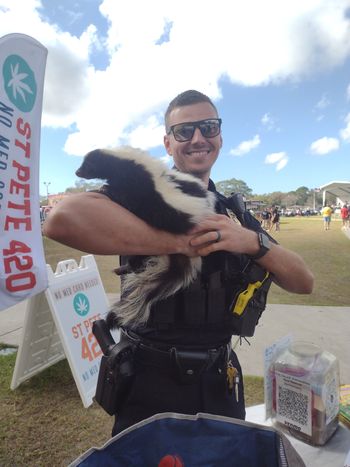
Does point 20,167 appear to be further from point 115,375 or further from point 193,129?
point 115,375

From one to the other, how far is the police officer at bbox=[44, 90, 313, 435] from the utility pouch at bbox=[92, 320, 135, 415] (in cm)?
3

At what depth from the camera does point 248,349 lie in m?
4.26

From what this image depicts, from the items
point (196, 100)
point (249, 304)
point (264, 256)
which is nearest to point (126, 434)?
Answer: point (249, 304)

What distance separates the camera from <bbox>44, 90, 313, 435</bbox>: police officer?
4.09 feet

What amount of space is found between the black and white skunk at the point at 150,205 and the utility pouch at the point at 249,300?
0.24 m

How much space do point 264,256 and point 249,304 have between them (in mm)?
235

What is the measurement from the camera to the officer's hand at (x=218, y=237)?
4.17 feet

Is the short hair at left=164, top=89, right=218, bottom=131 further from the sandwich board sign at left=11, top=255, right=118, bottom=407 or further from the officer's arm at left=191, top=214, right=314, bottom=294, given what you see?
the sandwich board sign at left=11, top=255, right=118, bottom=407

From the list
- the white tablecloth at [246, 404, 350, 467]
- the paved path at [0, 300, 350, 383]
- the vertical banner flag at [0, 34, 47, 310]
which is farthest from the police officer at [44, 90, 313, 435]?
the paved path at [0, 300, 350, 383]

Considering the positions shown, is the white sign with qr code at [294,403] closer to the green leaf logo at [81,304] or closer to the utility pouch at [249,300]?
the utility pouch at [249,300]

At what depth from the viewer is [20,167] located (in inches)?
117

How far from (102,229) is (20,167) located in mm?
2231

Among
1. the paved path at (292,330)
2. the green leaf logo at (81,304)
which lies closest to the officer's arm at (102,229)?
the green leaf logo at (81,304)

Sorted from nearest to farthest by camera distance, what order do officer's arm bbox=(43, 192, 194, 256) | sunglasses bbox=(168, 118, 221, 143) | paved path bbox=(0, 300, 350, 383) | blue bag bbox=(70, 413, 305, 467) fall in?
1. blue bag bbox=(70, 413, 305, 467)
2. officer's arm bbox=(43, 192, 194, 256)
3. sunglasses bbox=(168, 118, 221, 143)
4. paved path bbox=(0, 300, 350, 383)
